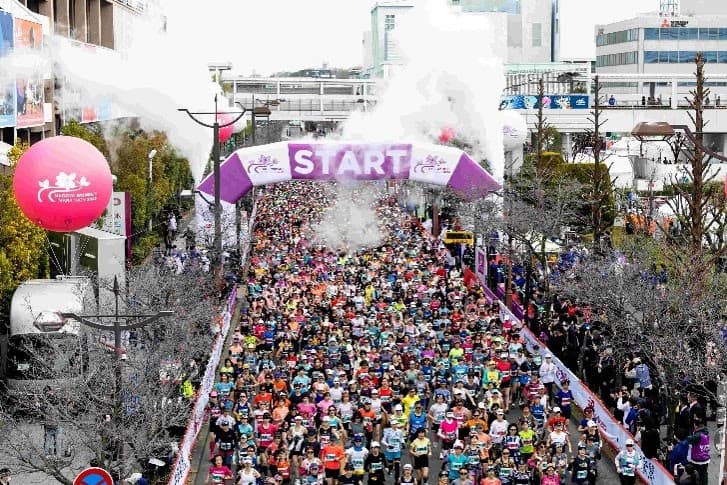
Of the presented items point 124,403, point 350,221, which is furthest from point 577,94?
point 124,403

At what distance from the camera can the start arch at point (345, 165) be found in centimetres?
2892

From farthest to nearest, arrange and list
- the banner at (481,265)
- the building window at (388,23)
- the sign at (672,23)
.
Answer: the building window at (388,23) → the sign at (672,23) → the banner at (481,265)

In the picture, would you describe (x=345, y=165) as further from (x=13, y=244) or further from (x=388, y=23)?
(x=388, y=23)

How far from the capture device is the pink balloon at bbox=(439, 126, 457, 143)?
45.7 metres

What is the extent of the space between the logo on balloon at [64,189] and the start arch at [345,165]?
35.1 feet

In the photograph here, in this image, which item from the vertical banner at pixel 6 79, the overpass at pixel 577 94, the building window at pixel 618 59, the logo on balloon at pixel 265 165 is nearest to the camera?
the vertical banner at pixel 6 79

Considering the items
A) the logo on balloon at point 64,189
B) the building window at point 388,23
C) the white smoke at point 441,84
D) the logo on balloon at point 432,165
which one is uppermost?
the building window at point 388,23

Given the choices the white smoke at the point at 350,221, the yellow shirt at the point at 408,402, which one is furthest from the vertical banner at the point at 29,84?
the yellow shirt at the point at 408,402

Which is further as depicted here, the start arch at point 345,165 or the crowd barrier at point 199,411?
the start arch at point 345,165

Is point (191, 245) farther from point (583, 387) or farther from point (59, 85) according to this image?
point (583, 387)

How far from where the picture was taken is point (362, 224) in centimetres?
4222

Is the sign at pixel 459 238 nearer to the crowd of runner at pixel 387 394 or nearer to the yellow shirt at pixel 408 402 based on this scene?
the crowd of runner at pixel 387 394

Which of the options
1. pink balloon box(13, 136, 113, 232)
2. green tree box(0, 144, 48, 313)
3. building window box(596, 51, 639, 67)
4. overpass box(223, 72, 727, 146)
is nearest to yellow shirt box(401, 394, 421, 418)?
pink balloon box(13, 136, 113, 232)

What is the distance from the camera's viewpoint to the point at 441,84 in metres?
43.1
